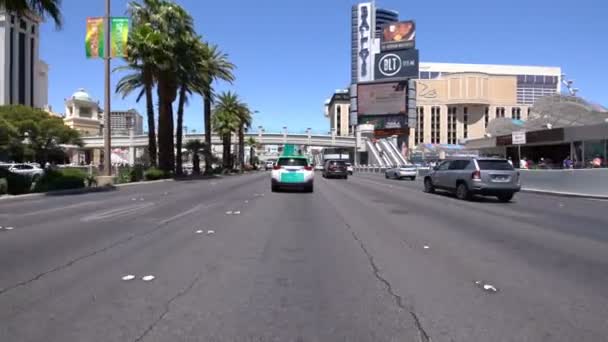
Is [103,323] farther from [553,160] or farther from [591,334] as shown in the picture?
[553,160]

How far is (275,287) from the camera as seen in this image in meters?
6.20

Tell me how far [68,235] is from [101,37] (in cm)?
2081

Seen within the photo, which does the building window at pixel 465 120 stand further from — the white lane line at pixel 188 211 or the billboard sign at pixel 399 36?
the white lane line at pixel 188 211

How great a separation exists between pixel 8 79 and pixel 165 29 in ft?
228

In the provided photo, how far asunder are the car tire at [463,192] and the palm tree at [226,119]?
150 ft

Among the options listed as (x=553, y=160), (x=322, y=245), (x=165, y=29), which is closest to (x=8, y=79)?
(x=165, y=29)

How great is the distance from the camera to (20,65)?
94750 millimetres

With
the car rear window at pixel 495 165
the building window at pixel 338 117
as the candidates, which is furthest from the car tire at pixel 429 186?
the building window at pixel 338 117

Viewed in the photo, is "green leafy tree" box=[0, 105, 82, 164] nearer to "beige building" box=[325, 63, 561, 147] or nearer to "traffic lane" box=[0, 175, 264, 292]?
"traffic lane" box=[0, 175, 264, 292]

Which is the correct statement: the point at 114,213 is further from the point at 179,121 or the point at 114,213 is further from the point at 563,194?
the point at 179,121

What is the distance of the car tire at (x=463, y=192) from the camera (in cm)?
2027

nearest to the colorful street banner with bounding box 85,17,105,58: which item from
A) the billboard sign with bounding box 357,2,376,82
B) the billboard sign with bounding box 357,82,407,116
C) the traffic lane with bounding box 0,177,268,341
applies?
the traffic lane with bounding box 0,177,268,341

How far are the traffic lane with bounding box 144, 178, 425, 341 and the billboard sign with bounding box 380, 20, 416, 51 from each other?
83849 millimetres

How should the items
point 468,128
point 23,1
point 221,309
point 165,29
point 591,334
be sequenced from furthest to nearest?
point 468,128, point 165,29, point 23,1, point 221,309, point 591,334
